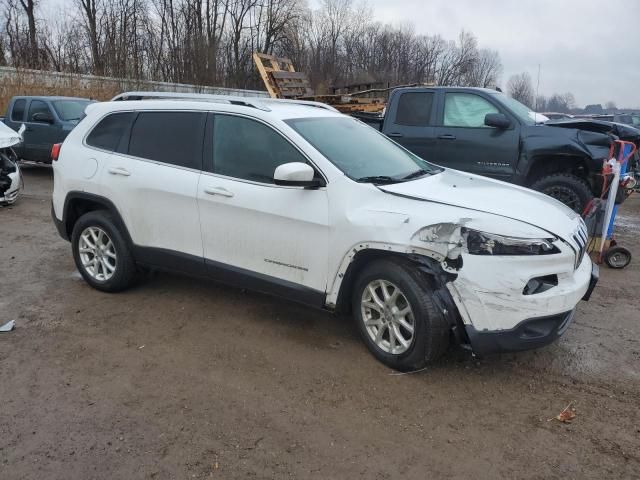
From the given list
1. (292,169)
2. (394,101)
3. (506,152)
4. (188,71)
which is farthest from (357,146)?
(188,71)

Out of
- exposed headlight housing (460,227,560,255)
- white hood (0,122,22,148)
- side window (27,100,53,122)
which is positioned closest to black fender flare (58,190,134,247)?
exposed headlight housing (460,227,560,255)

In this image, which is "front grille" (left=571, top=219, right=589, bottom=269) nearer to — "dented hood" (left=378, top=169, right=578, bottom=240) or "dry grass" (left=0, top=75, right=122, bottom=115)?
"dented hood" (left=378, top=169, right=578, bottom=240)

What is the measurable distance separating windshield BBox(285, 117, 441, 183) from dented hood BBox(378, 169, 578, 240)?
0.63 ft

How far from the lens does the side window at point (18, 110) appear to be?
12.6 m

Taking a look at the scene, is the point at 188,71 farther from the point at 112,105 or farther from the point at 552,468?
the point at 552,468

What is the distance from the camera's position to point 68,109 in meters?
12.4

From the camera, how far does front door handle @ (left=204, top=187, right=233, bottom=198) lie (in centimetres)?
402

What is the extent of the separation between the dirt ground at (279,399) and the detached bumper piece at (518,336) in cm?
35

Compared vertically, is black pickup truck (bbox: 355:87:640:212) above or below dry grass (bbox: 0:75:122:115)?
below

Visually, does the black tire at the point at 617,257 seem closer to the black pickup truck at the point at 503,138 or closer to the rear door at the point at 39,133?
the black pickup truck at the point at 503,138

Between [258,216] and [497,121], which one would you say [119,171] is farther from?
[497,121]

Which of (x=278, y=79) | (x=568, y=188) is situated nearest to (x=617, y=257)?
(x=568, y=188)

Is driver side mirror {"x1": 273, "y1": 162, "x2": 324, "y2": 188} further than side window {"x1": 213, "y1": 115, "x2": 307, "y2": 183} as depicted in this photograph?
No

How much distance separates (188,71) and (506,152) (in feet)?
89.9
